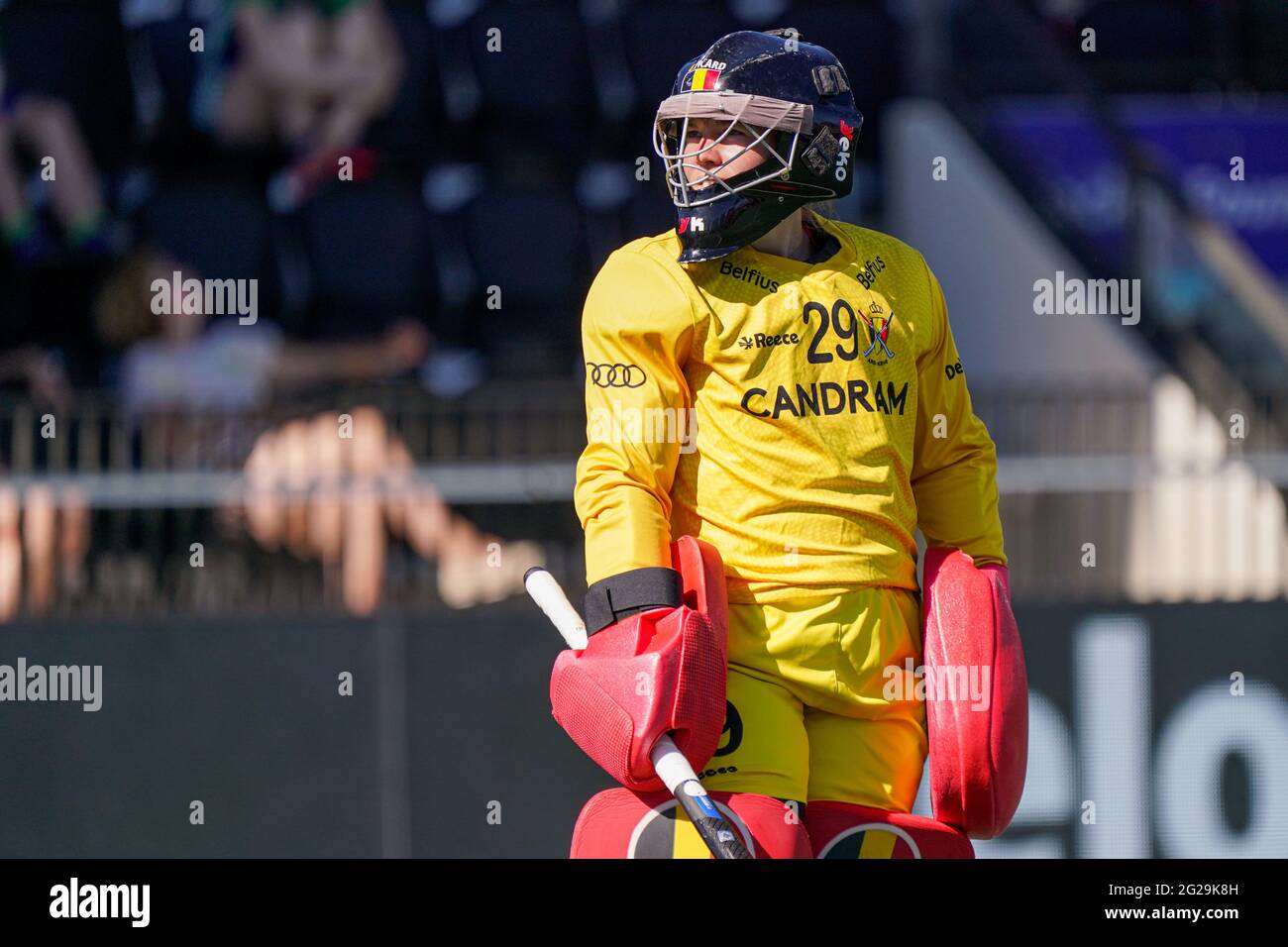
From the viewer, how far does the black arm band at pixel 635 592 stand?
9.90ft

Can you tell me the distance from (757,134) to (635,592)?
0.78 m

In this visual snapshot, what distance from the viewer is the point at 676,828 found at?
3.03 m

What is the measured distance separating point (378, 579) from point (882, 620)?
9.61 feet

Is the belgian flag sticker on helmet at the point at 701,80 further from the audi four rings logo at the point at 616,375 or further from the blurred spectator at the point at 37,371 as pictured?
the blurred spectator at the point at 37,371

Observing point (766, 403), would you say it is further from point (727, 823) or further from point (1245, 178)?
point (1245, 178)

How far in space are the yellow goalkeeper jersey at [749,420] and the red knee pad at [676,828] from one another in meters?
0.34

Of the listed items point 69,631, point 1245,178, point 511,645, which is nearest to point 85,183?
point 69,631
